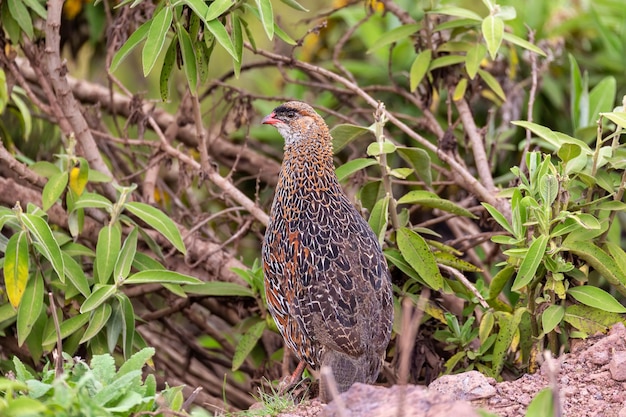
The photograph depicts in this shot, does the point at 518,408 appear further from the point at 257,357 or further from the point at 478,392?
the point at 257,357

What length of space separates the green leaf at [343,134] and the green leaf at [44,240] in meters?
1.72

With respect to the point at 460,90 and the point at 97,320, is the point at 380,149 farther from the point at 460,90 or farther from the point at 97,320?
the point at 97,320

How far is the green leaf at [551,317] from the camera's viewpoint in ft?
15.2

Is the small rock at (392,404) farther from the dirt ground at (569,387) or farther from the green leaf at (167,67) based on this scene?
the green leaf at (167,67)

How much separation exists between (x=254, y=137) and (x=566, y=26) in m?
2.79

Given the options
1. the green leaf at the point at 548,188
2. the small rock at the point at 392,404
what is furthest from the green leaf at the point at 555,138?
the small rock at the point at 392,404

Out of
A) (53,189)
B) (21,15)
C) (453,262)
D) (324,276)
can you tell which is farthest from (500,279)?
(21,15)

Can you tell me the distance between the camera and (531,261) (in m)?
4.54

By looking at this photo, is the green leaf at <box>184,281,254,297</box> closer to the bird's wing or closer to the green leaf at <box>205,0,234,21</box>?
the bird's wing

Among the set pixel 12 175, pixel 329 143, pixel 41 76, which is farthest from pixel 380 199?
pixel 12 175

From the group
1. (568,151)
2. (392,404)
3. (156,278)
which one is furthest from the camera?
(156,278)

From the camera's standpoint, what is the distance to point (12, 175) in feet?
21.4

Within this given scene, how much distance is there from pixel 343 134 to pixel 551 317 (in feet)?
5.33

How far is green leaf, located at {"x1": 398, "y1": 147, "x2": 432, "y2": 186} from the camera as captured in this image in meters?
5.30
